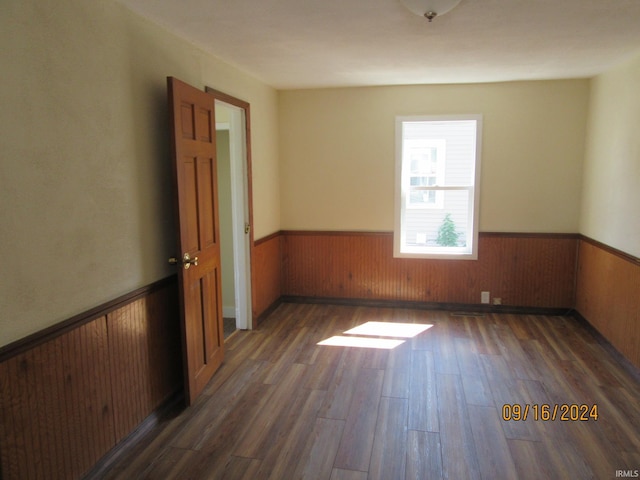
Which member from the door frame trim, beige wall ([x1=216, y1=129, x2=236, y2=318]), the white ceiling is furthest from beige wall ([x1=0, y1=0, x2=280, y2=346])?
beige wall ([x1=216, y1=129, x2=236, y2=318])

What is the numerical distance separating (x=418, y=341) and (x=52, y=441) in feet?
9.16

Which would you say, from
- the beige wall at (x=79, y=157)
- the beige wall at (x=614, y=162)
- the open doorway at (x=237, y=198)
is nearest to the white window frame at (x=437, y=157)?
the beige wall at (x=614, y=162)

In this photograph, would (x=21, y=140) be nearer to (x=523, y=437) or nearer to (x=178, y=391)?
(x=178, y=391)

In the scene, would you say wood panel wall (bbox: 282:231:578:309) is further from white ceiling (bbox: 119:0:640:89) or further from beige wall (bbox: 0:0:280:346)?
beige wall (bbox: 0:0:280:346)

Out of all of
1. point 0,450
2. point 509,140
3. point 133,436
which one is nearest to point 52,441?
point 0,450

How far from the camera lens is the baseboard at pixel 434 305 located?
4434mm

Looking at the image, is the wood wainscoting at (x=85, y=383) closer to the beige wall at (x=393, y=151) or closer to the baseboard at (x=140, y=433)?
the baseboard at (x=140, y=433)

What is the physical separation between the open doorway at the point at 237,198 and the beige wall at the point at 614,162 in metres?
3.05

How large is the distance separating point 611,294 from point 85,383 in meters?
3.80

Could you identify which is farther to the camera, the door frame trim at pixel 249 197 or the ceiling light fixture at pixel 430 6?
the door frame trim at pixel 249 197

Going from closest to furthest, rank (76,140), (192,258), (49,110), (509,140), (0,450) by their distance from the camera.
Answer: (0,450) → (49,110) → (76,140) → (192,258) → (509,140)

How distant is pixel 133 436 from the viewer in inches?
92.7

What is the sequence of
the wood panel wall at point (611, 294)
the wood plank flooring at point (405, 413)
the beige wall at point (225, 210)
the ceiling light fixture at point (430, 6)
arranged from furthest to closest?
the beige wall at point (225, 210) → the wood panel wall at point (611, 294) → the wood plank flooring at point (405, 413) → the ceiling light fixture at point (430, 6)

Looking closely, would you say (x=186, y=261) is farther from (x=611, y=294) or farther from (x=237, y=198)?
(x=611, y=294)
